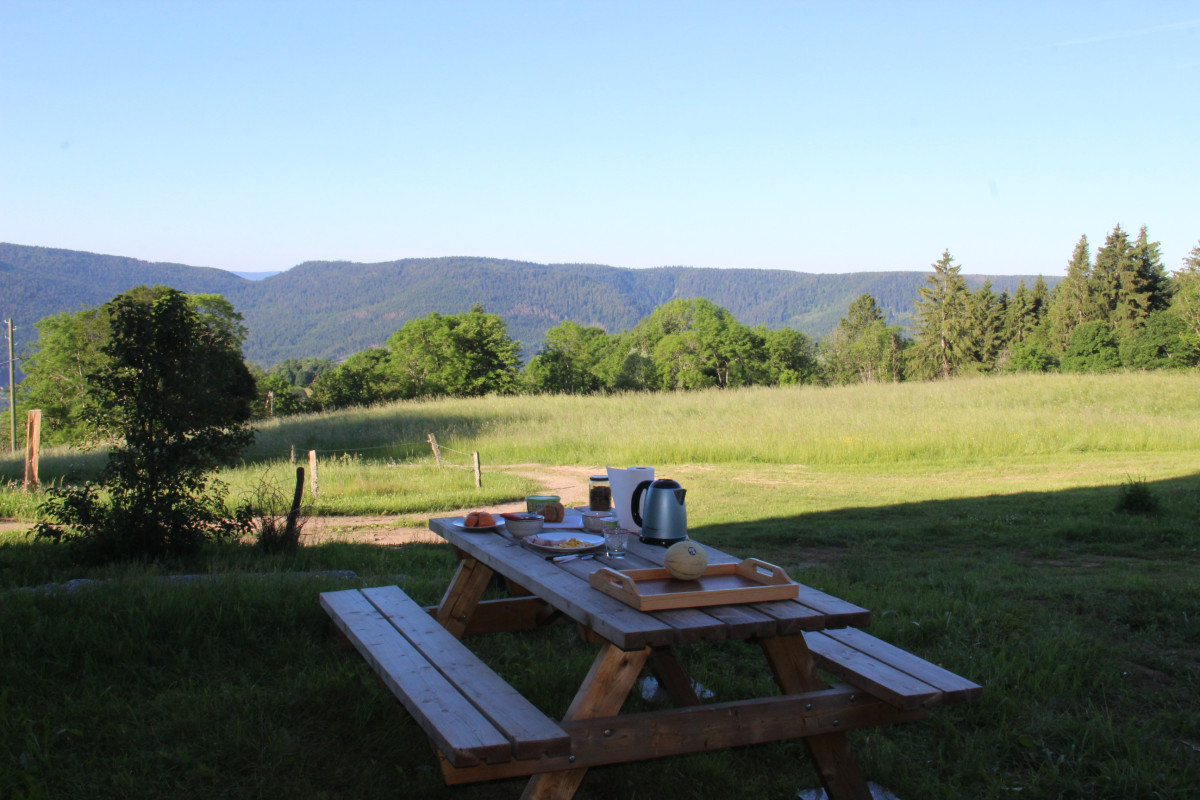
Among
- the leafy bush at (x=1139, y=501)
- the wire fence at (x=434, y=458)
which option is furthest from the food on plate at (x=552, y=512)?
the wire fence at (x=434, y=458)

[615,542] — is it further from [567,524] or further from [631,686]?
[567,524]

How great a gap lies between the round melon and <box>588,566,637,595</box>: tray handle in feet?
0.43

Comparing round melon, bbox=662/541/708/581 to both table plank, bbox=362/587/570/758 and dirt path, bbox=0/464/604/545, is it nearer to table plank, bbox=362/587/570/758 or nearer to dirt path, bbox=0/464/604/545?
table plank, bbox=362/587/570/758

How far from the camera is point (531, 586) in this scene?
2426 mm

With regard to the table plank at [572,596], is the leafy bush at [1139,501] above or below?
below

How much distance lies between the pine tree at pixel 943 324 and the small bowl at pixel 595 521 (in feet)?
184

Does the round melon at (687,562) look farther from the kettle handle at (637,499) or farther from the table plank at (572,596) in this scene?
the kettle handle at (637,499)

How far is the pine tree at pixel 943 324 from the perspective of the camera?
54531 millimetres

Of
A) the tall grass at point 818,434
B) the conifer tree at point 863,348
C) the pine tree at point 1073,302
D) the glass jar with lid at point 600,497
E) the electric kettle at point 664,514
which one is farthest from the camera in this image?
the conifer tree at point 863,348

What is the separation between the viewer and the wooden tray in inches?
81.5

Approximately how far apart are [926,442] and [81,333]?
37.6 metres

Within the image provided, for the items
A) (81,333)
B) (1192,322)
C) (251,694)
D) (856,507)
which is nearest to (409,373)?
(81,333)

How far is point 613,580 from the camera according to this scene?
2229 millimetres

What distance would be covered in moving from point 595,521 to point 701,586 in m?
0.99
